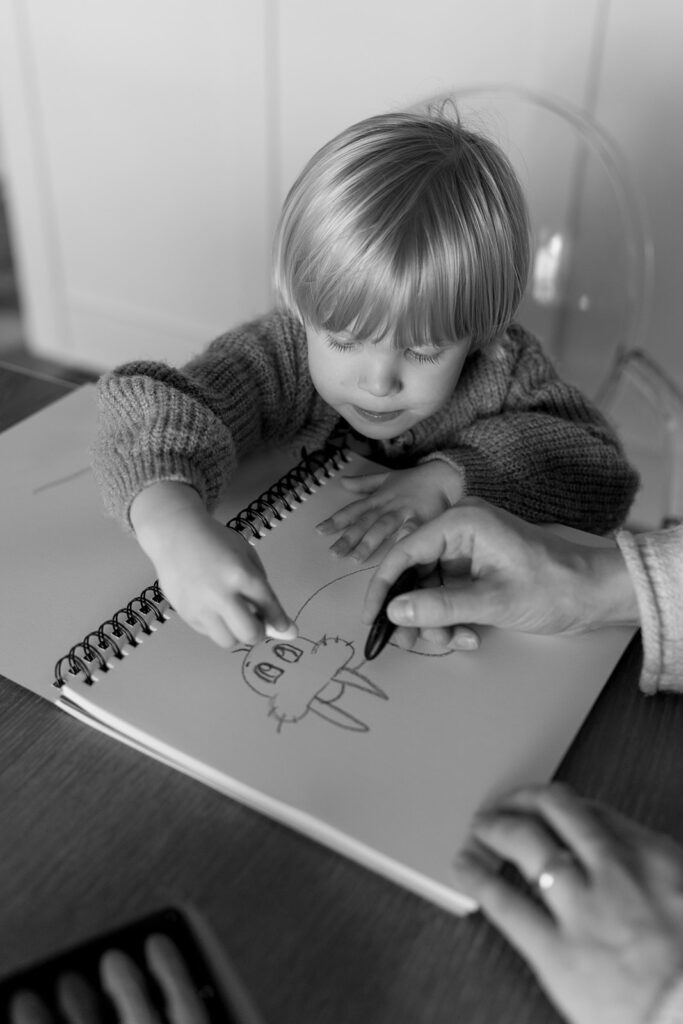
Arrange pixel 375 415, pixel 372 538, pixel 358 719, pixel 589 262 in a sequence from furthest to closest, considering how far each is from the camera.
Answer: pixel 589 262, pixel 375 415, pixel 372 538, pixel 358 719

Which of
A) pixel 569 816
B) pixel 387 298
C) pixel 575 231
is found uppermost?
pixel 387 298

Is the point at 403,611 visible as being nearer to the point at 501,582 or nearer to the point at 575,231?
the point at 501,582

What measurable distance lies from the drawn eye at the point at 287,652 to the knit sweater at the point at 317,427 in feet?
0.47

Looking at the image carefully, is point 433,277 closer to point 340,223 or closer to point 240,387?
point 340,223

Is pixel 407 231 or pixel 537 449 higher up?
pixel 407 231

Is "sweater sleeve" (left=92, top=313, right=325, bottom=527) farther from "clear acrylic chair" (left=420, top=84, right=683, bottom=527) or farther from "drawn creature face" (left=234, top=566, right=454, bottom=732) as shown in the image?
"clear acrylic chair" (left=420, top=84, right=683, bottom=527)

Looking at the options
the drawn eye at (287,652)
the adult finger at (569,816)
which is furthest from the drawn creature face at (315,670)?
the adult finger at (569,816)

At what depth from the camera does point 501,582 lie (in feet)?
2.07

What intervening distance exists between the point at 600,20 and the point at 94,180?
1.05 metres

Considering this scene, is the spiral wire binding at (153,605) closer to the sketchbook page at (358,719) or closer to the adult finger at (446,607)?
the sketchbook page at (358,719)

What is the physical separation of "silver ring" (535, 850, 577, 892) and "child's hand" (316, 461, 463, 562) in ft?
0.88

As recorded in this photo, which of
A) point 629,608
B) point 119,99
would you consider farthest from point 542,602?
point 119,99

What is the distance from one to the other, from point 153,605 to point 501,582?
233 millimetres

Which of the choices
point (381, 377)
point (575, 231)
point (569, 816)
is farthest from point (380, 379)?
point (575, 231)
